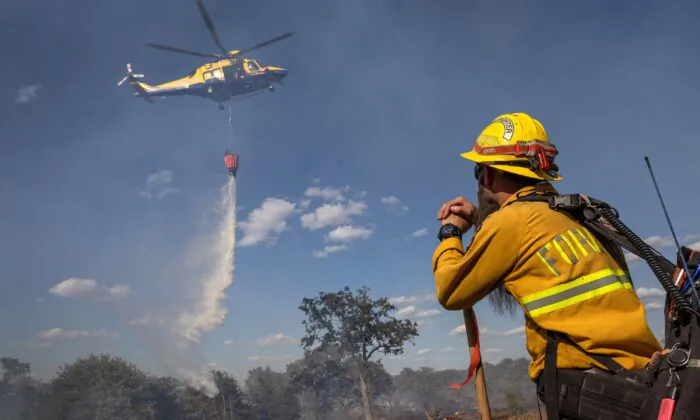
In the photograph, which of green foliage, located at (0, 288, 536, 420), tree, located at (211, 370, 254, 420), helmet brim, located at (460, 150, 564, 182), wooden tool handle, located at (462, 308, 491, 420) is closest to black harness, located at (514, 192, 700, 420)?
helmet brim, located at (460, 150, 564, 182)

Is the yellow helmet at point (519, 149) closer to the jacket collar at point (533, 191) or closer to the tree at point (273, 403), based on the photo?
the jacket collar at point (533, 191)

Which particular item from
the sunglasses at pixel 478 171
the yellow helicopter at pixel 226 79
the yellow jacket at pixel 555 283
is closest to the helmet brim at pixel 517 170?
the sunglasses at pixel 478 171

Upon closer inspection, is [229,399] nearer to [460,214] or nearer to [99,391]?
[99,391]

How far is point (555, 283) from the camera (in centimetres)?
234

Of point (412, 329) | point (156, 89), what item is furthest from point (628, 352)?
point (156, 89)

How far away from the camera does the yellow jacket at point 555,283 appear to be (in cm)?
222

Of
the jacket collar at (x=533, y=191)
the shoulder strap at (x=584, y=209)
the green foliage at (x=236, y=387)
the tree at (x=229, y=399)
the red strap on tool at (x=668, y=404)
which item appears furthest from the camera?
the tree at (x=229, y=399)

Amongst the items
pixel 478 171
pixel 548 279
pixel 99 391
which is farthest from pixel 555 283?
pixel 99 391

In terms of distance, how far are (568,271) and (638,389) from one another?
0.58 m

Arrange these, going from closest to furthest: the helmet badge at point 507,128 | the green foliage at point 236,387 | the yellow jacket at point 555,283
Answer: the yellow jacket at point 555,283 < the helmet badge at point 507,128 < the green foliage at point 236,387

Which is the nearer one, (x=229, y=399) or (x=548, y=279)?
(x=548, y=279)

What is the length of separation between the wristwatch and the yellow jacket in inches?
11.7

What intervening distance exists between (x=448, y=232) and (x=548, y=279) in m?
0.68

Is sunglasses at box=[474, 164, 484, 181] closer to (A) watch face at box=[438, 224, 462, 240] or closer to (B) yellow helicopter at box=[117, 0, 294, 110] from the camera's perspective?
(A) watch face at box=[438, 224, 462, 240]
